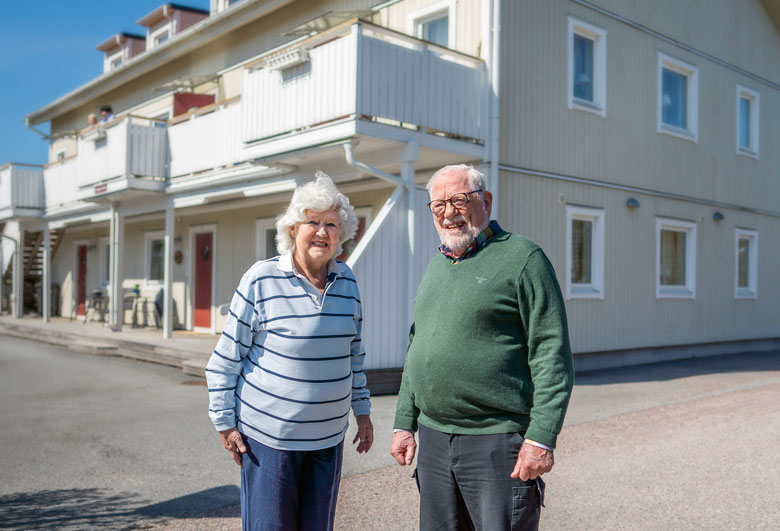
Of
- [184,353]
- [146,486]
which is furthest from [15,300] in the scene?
[146,486]

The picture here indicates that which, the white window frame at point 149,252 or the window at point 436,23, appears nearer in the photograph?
the window at point 436,23

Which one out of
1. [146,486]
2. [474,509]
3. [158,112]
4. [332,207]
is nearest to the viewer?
[474,509]

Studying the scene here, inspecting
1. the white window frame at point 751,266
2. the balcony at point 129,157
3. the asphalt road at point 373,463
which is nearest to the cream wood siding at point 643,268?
the white window frame at point 751,266

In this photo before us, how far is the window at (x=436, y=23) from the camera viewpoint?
427 inches

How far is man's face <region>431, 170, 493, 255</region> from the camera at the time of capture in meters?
2.79

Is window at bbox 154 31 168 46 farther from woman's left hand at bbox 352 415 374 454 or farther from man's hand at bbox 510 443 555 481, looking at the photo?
man's hand at bbox 510 443 555 481

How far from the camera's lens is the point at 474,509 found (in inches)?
104

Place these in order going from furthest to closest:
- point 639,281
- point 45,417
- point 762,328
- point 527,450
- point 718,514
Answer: point 762,328 < point 639,281 < point 45,417 < point 718,514 < point 527,450

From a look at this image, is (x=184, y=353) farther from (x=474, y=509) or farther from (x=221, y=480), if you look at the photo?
(x=474, y=509)

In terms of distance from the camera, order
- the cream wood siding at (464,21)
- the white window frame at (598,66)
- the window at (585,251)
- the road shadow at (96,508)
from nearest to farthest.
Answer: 1. the road shadow at (96,508)
2. the cream wood siding at (464,21)
3. the window at (585,251)
4. the white window frame at (598,66)

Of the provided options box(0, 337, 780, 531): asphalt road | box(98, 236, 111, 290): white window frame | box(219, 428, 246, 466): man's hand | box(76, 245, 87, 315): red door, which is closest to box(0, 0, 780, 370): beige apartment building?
box(98, 236, 111, 290): white window frame

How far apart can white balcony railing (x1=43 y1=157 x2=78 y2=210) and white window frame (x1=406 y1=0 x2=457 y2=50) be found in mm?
9799

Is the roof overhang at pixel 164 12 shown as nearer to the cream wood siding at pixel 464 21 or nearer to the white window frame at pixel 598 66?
the cream wood siding at pixel 464 21

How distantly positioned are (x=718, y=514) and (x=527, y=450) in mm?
2703
